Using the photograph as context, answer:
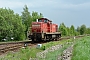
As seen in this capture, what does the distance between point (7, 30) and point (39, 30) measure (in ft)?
54.2

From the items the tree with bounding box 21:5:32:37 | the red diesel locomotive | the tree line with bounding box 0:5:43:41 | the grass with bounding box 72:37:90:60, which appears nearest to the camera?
the grass with bounding box 72:37:90:60

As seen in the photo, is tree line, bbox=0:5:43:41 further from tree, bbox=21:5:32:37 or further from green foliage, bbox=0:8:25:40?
tree, bbox=21:5:32:37

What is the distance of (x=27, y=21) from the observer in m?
63.5

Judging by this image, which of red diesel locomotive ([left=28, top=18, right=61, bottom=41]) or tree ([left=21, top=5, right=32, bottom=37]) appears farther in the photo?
tree ([left=21, top=5, right=32, bottom=37])

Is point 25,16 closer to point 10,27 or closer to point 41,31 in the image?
point 10,27

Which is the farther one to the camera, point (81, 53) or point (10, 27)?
point (10, 27)

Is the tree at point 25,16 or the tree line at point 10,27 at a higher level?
the tree at point 25,16

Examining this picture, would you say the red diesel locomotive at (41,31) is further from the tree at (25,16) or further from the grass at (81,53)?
the tree at (25,16)

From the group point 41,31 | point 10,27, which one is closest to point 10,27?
point 10,27

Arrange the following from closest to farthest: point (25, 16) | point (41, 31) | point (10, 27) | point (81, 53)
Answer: point (81, 53)
point (41, 31)
point (10, 27)
point (25, 16)

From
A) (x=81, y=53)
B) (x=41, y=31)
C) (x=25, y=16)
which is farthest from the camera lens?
(x=25, y=16)

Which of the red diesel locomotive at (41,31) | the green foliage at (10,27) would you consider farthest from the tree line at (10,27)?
the red diesel locomotive at (41,31)

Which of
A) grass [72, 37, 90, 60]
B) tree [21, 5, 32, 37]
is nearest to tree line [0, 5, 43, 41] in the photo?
tree [21, 5, 32, 37]

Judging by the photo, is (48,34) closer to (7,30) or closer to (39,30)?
(39,30)
